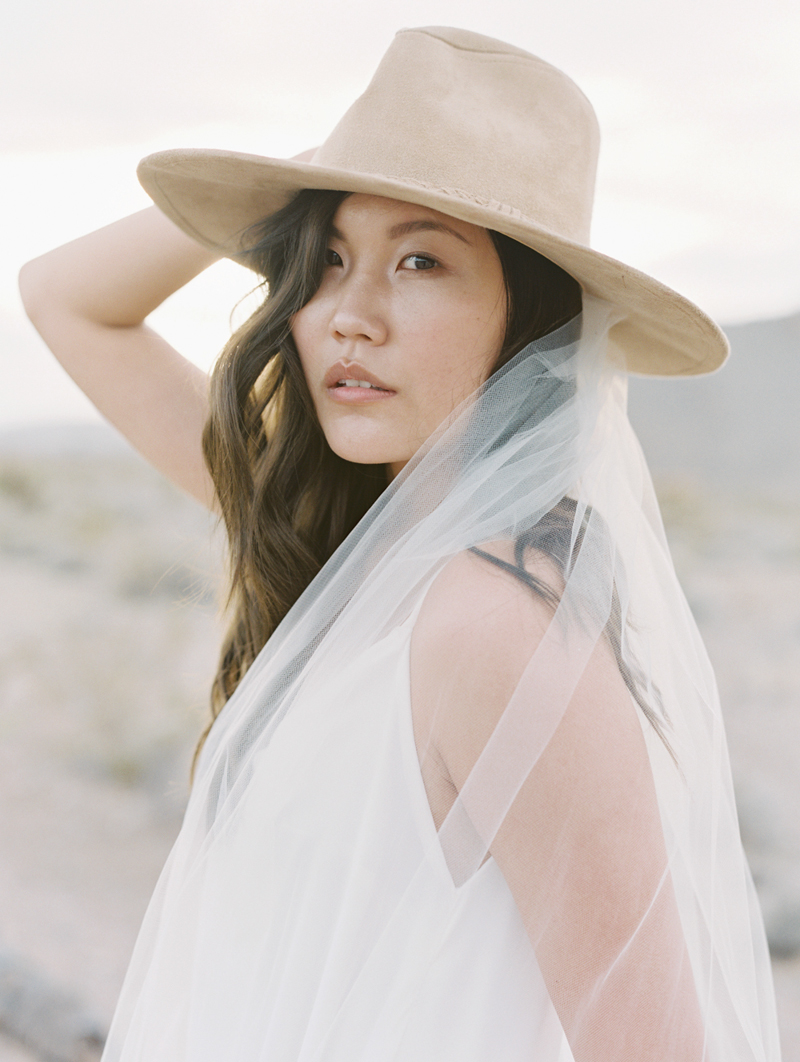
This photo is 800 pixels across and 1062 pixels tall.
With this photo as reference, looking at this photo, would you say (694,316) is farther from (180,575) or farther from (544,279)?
(180,575)

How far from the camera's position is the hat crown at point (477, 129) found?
3.38 feet

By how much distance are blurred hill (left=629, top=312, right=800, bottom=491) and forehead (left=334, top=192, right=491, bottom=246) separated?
10.7m

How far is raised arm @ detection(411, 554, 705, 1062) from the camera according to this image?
75 cm

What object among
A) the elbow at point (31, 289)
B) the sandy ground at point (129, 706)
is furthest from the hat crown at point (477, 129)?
the sandy ground at point (129, 706)

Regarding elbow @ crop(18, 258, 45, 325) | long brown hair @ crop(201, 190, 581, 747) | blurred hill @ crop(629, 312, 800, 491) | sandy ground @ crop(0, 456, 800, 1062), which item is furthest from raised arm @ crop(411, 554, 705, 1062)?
blurred hill @ crop(629, 312, 800, 491)

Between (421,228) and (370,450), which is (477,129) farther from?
(370,450)

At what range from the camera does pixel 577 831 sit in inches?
29.4

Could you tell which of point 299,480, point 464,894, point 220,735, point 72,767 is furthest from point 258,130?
point 464,894

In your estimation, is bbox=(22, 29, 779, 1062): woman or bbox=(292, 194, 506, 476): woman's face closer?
bbox=(22, 29, 779, 1062): woman

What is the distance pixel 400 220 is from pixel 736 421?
13.6m

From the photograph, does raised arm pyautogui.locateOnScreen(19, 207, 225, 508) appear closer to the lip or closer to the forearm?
the forearm

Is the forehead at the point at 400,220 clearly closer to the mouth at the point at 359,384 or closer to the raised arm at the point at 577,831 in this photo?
the mouth at the point at 359,384

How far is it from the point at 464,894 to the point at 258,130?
562cm

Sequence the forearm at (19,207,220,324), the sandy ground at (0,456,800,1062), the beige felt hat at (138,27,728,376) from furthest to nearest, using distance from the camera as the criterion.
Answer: the sandy ground at (0,456,800,1062) → the forearm at (19,207,220,324) → the beige felt hat at (138,27,728,376)
